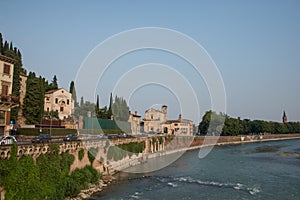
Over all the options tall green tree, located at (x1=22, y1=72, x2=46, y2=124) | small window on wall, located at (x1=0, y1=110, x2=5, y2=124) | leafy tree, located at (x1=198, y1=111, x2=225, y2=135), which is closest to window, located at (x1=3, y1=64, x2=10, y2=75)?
small window on wall, located at (x1=0, y1=110, x2=5, y2=124)

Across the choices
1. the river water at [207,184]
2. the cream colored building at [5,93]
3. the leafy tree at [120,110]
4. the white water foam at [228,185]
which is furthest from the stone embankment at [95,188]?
the leafy tree at [120,110]

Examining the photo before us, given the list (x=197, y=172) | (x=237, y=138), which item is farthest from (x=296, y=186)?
(x=237, y=138)

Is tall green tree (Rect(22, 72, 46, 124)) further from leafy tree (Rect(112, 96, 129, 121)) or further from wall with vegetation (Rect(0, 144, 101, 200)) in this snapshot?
leafy tree (Rect(112, 96, 129, 121))

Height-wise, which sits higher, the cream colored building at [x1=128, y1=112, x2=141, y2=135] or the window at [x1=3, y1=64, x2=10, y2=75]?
the window at [x1=3, y1=64, x2=10, y2=75]

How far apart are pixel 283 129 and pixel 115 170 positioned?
120740 mm

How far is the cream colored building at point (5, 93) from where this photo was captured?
79.0 ft

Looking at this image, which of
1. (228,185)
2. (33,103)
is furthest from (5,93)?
(228,185)

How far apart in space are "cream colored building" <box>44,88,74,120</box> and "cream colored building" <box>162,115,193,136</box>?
3542cm

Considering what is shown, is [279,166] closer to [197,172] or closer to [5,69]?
[197,172]

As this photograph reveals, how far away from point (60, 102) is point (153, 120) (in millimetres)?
33091

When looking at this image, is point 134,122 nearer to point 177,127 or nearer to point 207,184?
point 177,127

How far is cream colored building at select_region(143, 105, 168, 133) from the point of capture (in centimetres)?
8038

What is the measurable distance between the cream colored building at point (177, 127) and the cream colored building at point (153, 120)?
1986 millimetres

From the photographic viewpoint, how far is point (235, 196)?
21578 millimetres
